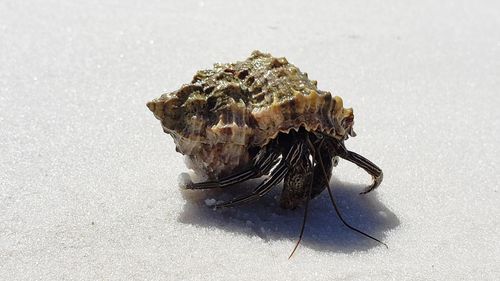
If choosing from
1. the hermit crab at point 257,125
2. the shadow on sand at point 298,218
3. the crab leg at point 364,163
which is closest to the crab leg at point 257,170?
the hermit crab at point 257,125

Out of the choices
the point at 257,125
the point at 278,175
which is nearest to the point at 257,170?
the point at 278,175

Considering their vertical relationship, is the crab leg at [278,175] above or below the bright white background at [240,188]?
above

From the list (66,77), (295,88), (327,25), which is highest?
(295,88)

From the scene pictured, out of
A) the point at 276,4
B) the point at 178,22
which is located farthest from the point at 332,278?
the point at 276,4

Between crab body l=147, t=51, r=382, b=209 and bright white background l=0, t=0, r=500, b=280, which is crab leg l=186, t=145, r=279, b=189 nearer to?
crab body l=147, t=51, r=382, b=209

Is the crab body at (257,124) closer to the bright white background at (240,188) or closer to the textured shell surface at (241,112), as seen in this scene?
the textured shell surface at (241,112)

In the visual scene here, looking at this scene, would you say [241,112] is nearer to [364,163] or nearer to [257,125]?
[257,125]

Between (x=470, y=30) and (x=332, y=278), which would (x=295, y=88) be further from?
(x=470, y=30)
